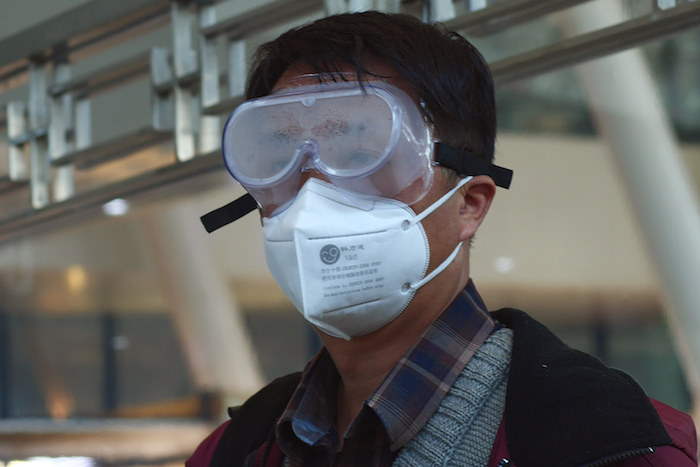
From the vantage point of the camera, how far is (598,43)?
1853mm

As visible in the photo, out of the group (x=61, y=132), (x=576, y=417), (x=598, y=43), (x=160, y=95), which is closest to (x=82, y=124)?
(x=61, y=132)

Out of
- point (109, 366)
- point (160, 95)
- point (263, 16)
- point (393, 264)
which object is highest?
point (263, 16)

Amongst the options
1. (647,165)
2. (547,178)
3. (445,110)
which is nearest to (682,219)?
(647,165)

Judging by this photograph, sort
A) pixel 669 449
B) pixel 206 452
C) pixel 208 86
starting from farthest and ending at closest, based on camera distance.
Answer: pixel 208 86 < pixel 206 452 < pixel 669 449

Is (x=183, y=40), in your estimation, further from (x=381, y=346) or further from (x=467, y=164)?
(x=381, y=346)

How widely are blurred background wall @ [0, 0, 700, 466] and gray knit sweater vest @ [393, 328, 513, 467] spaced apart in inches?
35.4

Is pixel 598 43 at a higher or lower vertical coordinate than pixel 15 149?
→ higher

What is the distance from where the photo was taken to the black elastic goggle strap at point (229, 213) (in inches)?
64.7

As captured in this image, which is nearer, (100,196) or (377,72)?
(377,72)

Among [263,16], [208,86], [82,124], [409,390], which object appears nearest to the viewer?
[409,390]

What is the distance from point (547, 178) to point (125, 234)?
10.6ft

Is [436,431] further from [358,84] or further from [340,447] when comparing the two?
[358,84]

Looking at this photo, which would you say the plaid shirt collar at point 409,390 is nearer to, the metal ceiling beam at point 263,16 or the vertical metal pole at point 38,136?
the metal ceiling beam at point 263,16

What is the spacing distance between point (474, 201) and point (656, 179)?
1.35 meters
